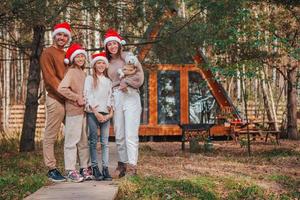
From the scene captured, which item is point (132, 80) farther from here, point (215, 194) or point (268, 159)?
point (268, 159)

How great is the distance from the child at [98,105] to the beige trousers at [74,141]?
0.09 meters

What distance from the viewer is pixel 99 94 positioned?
5.82 metres

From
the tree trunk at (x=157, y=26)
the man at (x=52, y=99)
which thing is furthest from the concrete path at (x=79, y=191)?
the tree trunk at (x=157, y=26)

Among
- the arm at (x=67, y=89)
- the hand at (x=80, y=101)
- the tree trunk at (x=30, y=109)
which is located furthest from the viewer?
the tree trunk at (x=30, y=109)

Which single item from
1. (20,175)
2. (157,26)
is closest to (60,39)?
(20,175)

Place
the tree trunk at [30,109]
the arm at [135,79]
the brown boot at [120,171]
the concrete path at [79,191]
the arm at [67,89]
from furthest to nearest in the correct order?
the tree trunk at [30,109] → the brown boot at [120,171] → the arm at [135,79] → the arm at [67,89] → the concrete path at [79,191]

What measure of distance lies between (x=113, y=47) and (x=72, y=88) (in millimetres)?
734

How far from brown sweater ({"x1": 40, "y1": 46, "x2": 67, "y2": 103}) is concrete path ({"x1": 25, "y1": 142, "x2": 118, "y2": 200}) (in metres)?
0.96

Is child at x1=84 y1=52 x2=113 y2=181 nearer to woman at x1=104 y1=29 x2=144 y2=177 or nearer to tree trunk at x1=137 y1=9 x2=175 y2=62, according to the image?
woman at x1=104 y1=29 x2=144 y2=177

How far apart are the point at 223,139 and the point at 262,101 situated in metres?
3.53

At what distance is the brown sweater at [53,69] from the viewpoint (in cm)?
565

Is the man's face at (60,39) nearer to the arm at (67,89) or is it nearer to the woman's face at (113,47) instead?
the arm at (67,89)

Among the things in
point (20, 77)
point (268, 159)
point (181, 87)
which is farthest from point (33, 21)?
point (20, 77)

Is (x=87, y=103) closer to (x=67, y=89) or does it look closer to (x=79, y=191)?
(x=67, y=89)
